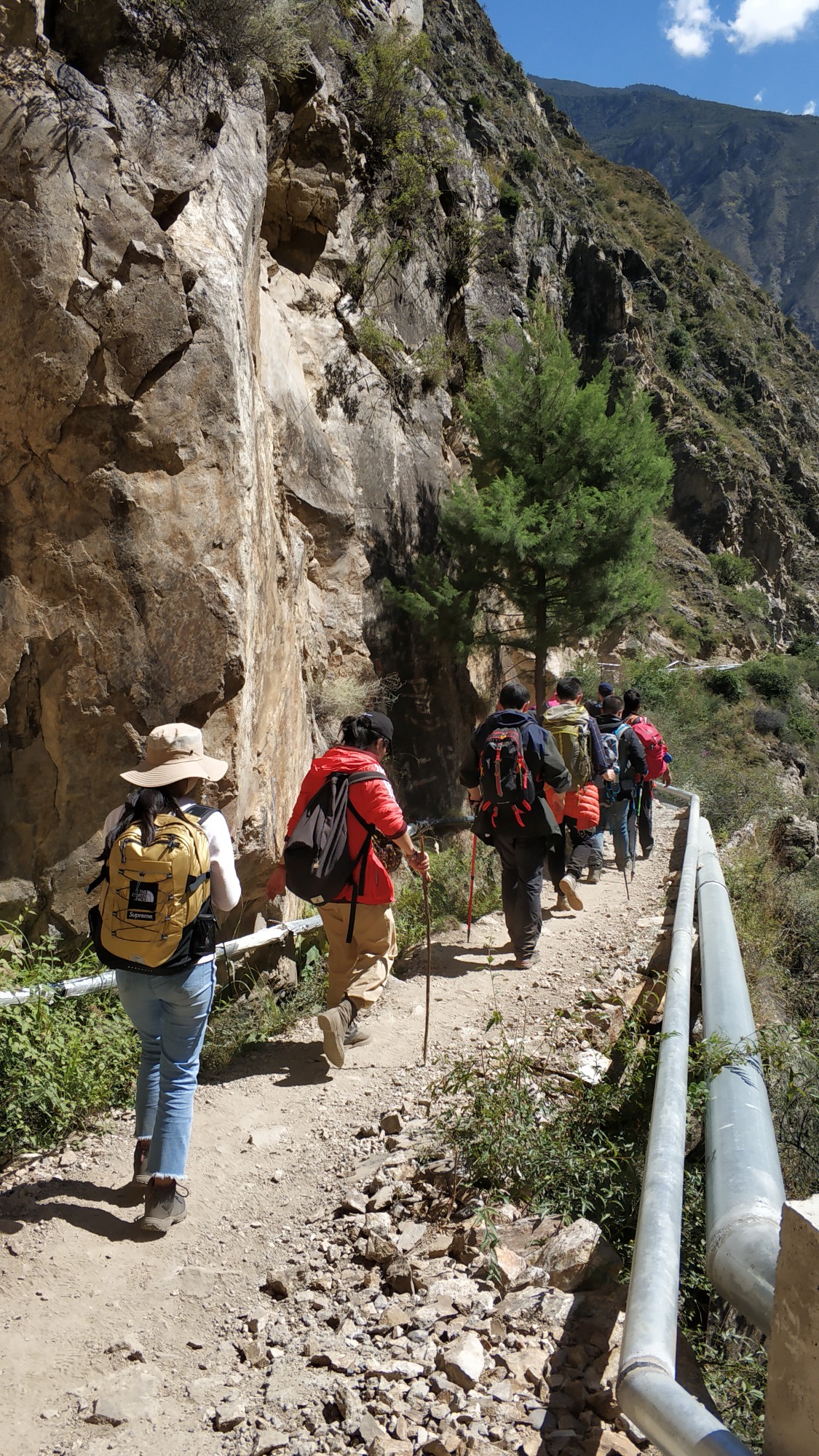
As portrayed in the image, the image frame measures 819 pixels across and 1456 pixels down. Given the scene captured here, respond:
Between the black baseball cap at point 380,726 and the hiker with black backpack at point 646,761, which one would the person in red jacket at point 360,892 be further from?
the hiker with black backpack at point 646,761

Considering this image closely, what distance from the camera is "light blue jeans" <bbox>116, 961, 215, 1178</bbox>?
11.6ft

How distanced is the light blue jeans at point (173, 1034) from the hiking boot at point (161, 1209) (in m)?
0.06

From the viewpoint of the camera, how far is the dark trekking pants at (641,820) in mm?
9397

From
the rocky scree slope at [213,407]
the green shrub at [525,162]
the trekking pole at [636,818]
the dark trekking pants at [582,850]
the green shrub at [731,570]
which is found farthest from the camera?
the green shrub at [731,570]

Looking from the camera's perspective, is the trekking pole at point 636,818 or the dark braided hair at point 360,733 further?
the trekking pole at point 636,818

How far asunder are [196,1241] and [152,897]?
133 centimetres

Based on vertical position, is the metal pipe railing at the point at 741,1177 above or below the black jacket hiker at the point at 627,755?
above

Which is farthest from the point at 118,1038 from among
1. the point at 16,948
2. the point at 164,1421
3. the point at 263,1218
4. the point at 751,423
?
the point at 751,423

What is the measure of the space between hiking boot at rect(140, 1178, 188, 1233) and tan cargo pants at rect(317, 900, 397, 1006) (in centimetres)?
172

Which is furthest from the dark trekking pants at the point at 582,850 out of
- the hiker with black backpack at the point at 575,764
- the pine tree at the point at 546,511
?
the pine tree at the point at 546,511

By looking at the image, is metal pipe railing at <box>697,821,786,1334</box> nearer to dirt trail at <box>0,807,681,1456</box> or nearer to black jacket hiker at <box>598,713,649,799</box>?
dirt trail at <box>0,807,681,1456</box>

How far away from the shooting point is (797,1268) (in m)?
1.38

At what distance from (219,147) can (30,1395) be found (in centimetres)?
805

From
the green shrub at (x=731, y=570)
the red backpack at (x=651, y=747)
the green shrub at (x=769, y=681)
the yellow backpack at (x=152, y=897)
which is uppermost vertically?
the green shrub at (x=731, y=570)
